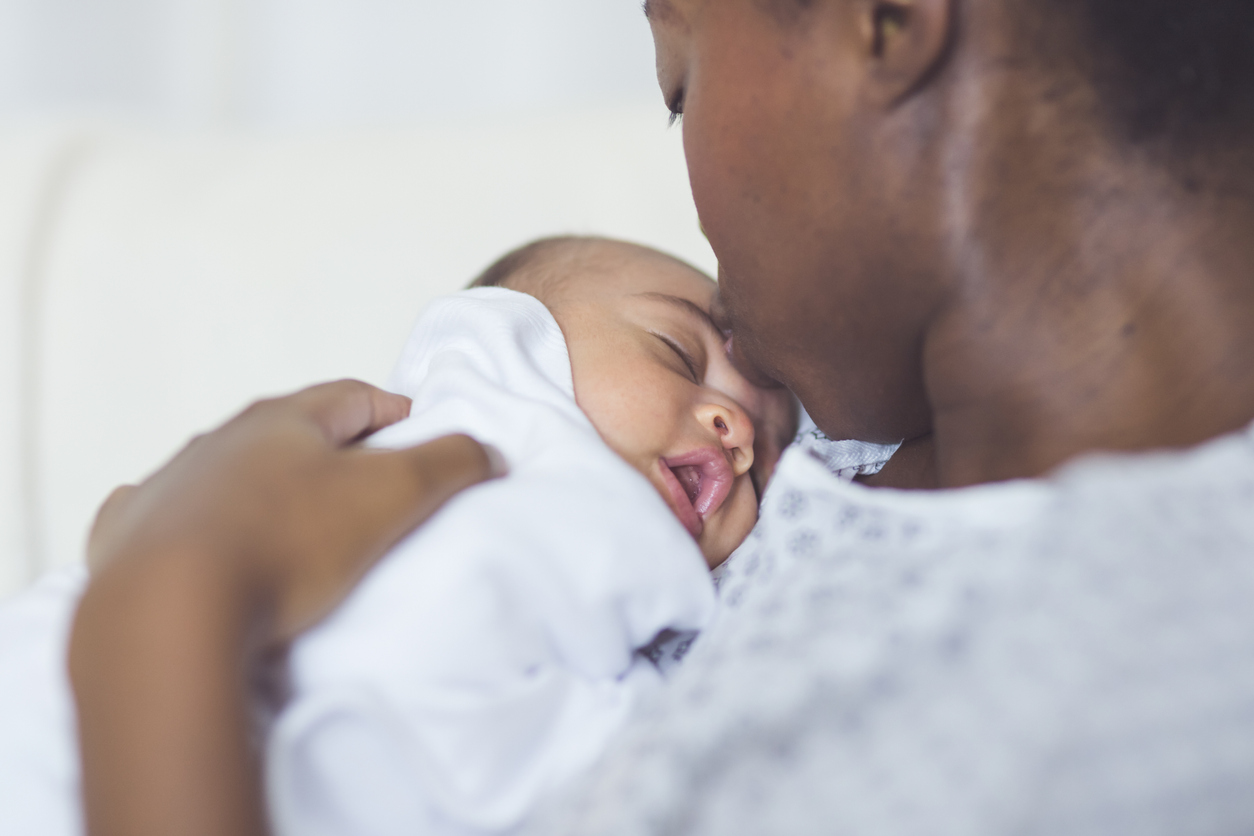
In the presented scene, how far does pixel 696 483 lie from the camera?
95 cm

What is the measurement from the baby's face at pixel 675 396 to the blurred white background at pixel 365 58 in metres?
1.16

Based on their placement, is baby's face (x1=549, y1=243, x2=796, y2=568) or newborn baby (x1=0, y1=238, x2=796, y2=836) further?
baby's face (x1=549, y1=243, x2=796, y2=568)

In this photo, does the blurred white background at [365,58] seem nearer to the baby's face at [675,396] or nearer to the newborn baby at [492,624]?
the baby's face at [675,396]

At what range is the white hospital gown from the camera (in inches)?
18.8

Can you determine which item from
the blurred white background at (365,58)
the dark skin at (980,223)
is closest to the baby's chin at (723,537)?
the dark skin at (980,223)

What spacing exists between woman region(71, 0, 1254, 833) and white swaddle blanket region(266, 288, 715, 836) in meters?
0.04

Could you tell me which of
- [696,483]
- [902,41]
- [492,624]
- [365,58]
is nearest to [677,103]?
[902,41]

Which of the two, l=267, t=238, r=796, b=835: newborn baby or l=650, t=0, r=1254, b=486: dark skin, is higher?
l=650, t=0, r=1254, b=486: dark skin

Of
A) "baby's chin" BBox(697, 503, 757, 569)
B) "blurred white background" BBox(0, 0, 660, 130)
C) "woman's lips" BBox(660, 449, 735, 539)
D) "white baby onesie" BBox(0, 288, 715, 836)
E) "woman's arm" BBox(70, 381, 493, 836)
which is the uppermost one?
Answer: "blurred white background" BBox(0, 0, 660, 130)

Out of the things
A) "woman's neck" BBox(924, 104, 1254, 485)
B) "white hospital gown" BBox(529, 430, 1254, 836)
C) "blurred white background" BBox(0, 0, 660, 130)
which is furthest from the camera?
"blurred white background" BBox(0, 0, 660, 130)

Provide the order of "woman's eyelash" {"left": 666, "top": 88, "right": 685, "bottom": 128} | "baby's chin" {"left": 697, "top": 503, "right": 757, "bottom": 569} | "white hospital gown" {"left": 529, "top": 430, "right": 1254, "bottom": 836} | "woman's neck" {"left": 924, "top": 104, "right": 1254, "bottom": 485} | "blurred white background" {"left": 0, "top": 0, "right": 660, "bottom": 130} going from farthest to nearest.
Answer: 1. "blurred white background" {"left": 0, "top": 0, "right": 660, "bottom": 130}
2. "baby's chin" {"left": 697, "top": 503, "right": 757, "bottom": 569}
3. "woman's eyelash" {"left": 666, "top": 88, "right": 685, "bottom": 128}
4. "woman's neck" {"left": 924, "top": 104, "right": 1254, "bottom": 485}
5. "white hospital gown" {"left": 529, "top": 430, "right": 1254, "bottom": 836}

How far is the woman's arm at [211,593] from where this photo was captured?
1.63ft

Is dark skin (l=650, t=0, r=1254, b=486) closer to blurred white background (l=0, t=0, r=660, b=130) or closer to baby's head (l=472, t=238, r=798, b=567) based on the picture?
baby's head (l=472, t=238, r=798, b=567)

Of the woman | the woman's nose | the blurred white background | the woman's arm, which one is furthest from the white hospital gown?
the blurred white background
